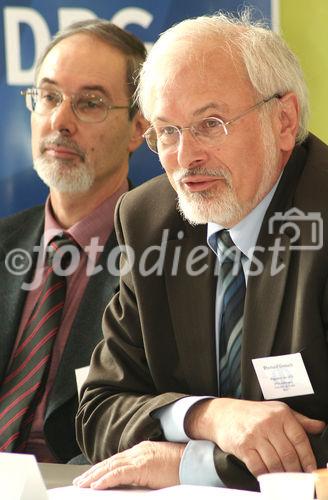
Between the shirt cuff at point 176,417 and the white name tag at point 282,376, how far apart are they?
15cm

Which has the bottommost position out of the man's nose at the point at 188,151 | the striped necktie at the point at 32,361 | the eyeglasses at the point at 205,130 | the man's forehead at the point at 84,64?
the striped necktie at the point at 32,361

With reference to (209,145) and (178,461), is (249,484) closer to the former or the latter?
(178,461)

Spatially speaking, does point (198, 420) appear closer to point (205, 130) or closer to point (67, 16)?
point (205, 130)

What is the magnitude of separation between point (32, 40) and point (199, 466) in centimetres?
228

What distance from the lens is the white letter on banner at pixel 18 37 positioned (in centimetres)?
405

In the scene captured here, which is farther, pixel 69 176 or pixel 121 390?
pixel 69 176

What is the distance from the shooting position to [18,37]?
4062 mm

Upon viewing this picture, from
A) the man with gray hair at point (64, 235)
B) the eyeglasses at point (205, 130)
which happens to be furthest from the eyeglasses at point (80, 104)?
the eyeglasses at point (205, 130)

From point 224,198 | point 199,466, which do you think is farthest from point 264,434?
point 224,198

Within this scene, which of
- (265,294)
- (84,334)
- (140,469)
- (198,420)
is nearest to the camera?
(140,469)

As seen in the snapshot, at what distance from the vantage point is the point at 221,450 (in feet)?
7.67

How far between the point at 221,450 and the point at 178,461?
0.35 feet

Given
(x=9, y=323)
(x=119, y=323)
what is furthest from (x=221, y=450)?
(x=9, y=323)

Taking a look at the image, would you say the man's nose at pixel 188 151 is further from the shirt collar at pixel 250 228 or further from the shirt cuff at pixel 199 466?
the shirt cuff at pixel 199 466
